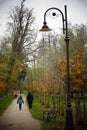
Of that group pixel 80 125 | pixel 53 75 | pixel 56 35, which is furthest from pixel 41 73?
pixel 80 125

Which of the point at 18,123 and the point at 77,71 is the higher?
the point at 77,71

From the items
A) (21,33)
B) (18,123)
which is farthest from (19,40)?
(18,123)

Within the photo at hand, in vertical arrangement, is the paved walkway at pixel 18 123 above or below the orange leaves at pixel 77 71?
below

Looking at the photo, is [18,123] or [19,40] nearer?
[18,123]

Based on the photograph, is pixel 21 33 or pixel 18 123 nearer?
pixel 18 123

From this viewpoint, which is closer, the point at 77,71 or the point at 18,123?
the point at 18,123

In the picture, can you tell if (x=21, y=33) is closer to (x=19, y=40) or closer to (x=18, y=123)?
(x=19, y=40)

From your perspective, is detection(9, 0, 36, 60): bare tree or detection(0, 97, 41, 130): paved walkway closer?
detection(0, 97, 41, 130): paved walkway

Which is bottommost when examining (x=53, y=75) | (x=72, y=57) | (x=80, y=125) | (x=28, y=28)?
(x=80, y=125)

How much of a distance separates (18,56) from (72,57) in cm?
685

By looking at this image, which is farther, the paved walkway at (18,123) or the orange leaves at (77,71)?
the orange leaves at (77,71)

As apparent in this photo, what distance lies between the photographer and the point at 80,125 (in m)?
13.4

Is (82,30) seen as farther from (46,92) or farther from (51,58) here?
(46,92)

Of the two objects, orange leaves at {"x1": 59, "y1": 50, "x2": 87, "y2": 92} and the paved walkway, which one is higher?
orange leaves at {"x1": 59, "y1": 50, "x2": 87, "y2": 92}
